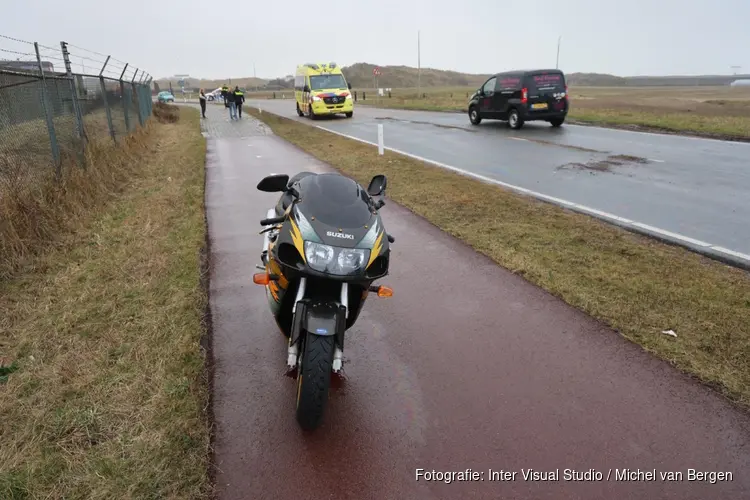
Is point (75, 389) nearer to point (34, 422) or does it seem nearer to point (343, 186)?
point (34, 422)

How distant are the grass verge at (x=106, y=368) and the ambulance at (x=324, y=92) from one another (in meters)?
21.0

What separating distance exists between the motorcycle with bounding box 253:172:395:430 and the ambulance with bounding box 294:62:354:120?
24709 millimetres

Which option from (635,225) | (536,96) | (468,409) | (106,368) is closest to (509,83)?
(536,96)

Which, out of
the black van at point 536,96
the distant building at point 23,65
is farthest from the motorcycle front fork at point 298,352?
the black van at point 536,96

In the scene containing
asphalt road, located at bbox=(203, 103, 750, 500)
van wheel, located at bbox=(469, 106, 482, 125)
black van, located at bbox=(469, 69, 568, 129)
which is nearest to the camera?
asphalt road, located at bbox=(203, 103, 750, 500)

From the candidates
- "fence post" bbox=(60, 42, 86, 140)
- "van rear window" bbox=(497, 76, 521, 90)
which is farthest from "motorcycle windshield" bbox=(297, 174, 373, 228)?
"van rear window" bbox=(497, 76, 521, 90)

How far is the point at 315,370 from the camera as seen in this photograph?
287cm

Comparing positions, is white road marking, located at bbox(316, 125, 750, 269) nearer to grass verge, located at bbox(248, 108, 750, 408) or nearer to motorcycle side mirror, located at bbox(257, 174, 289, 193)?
grass verge, located at bbox(248, 108, 750, 408)

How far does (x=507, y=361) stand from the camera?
3840mm

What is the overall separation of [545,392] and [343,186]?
1.88 metres

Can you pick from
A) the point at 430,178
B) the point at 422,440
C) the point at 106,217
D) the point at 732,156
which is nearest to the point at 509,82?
the point at 732,156

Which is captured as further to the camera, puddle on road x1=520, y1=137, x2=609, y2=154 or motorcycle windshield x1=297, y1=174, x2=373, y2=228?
puddle on road x1=520, y1=137, x2=609, y2=154

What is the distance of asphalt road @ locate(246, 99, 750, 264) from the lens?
7387 millimetres

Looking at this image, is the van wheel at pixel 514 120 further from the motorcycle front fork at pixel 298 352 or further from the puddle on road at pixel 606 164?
the motorcycle front fork at pixel 298 352
